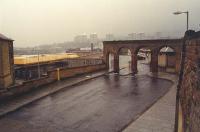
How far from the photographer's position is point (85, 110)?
17016 mm

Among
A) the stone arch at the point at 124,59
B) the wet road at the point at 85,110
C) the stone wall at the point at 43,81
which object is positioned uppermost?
the stone arch at the point at 124,59

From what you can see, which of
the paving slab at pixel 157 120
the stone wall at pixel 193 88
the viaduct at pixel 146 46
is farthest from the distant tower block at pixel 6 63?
the stone wall at pixel 193 88

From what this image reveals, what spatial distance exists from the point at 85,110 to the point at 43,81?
10.2m

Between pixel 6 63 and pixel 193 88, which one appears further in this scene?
pixel 6 63

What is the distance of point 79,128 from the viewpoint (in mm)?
13617

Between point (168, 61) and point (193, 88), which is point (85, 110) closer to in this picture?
point (193, 88)

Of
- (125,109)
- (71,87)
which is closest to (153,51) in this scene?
(71,87)

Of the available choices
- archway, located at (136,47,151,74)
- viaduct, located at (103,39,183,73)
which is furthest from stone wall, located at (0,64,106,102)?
archway, located at (136,47,151,74)

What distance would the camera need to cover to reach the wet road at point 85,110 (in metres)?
13.9

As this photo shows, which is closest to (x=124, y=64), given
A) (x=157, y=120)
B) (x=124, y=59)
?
(x=124, y=59)

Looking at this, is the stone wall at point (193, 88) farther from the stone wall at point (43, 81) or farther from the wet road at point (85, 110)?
the stone wall at point (43, 81)

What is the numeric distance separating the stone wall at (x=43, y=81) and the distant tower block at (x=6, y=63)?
9.76ft

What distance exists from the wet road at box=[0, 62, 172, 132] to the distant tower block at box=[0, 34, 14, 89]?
6042mm

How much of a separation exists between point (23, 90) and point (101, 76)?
533 inches
